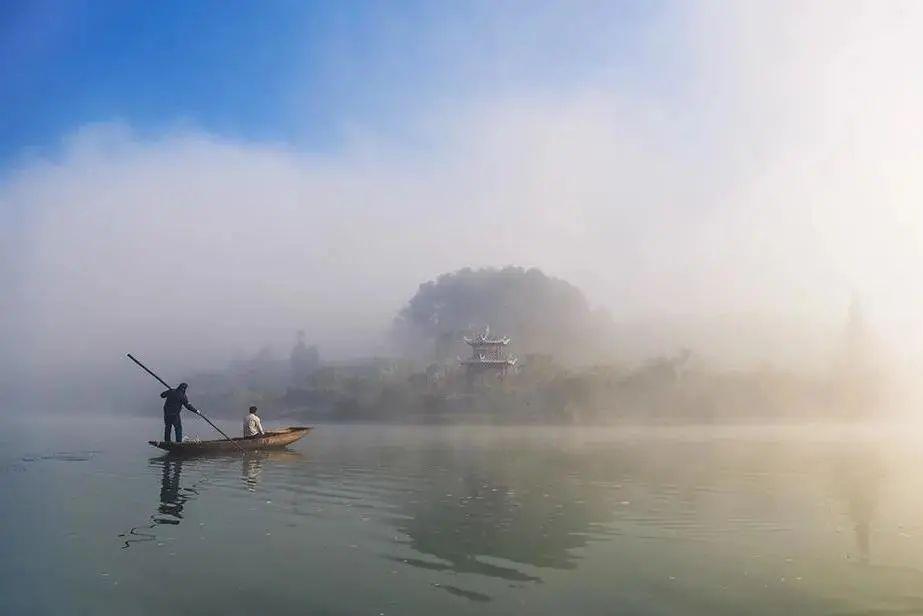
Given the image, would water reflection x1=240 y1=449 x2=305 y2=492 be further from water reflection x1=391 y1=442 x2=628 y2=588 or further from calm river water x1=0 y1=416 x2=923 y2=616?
water reflection x1=391 y1=442 x2=628 y2=588

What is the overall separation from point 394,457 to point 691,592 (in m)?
28.3

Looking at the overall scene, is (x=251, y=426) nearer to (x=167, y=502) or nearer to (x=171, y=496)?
(x=171, y=496)

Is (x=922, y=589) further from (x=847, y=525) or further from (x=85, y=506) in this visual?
(x=85, y=506)

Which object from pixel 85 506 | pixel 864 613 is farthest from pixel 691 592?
pixel 85 506

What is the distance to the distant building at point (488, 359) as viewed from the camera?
12731 cm

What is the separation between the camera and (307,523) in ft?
59.5

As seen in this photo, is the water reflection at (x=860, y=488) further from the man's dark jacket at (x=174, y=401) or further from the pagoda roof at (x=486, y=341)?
the pagoda roof at (x=486, y=341)

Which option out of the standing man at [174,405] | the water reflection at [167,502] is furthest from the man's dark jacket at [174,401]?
the water reflection at [167,502]

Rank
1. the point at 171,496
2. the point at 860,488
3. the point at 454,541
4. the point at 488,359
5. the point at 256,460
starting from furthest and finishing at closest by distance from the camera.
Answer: the point at 488,359 < the point at 256,460 < the point at 860,488 < the point at 171,496 < the point at 454,541

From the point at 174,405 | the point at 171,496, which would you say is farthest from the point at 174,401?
the point at 171,496

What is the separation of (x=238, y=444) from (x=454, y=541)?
2381cm

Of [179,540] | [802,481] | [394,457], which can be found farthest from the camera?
[394,457]

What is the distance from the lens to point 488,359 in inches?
5049

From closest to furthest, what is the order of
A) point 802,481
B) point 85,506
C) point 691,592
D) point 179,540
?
point 691,592
point 179,540
point 85,506
point 802,481
